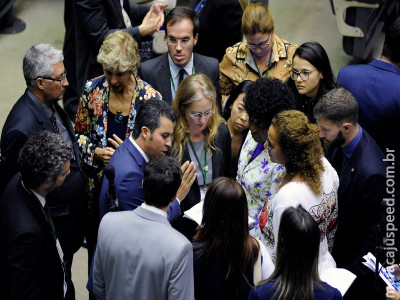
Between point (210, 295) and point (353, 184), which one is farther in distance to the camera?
point (353, 184)

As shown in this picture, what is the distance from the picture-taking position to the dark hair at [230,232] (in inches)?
119

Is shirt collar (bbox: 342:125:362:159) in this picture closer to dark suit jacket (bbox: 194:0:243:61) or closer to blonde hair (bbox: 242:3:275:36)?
blonde hair (bbox: 242:3:275:36)

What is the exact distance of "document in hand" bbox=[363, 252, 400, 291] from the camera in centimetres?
362

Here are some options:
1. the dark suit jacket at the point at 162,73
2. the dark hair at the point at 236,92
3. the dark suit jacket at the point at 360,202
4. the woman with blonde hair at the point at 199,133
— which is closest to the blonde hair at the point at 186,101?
the woman with blonde hair at the point at 199,133

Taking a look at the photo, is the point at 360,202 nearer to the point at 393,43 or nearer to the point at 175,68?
the point at 393,43

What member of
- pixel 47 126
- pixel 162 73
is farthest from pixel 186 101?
pixel 47 126

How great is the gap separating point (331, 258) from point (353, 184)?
0.46 metres

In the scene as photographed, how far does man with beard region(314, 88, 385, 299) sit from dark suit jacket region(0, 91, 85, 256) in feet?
5.30

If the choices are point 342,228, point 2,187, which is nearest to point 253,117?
point 342,228

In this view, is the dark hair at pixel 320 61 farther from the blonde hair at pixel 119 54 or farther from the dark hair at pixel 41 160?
the dark hair at pixel 41 160

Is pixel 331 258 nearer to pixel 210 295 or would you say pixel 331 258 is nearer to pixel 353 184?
pixel 353 184

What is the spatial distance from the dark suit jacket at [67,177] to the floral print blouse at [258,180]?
108 cm

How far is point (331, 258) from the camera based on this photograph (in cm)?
365

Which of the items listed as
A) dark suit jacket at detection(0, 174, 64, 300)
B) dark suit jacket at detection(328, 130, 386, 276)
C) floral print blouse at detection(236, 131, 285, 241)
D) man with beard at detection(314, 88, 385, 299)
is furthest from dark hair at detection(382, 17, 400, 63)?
dark suit jacket at detection(0, 174, 64, 300)
